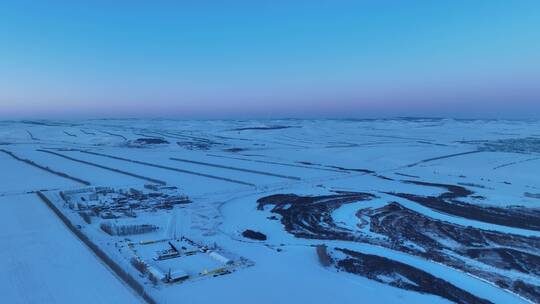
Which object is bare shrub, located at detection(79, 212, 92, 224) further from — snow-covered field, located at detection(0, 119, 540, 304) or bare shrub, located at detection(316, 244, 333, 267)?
bare shrub, located at detection(316, 244, 333, 267)

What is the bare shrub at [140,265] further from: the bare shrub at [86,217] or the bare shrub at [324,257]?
the bare shrub at [86,217]

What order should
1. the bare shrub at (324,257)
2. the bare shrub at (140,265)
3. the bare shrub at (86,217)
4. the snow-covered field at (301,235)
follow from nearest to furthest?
the snow-covered field at (301,235)
the bare shrub at (140,265)
the bare shrub at (324,257)
the bare shrub at (86,217)

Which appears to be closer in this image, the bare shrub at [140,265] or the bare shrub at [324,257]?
the bare shrub at [140,265]

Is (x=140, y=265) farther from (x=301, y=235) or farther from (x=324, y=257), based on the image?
(x=301, y=235)

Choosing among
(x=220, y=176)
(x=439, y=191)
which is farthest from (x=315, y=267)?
(x=220, y=176)

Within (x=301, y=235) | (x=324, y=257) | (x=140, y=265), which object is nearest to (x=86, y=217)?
(x=140, y=265)

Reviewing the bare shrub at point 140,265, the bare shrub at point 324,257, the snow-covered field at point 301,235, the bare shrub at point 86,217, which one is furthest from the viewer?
the bare shrub at point 86,217

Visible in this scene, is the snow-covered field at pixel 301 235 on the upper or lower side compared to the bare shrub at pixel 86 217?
lower

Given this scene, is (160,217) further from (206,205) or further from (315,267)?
(315,267)

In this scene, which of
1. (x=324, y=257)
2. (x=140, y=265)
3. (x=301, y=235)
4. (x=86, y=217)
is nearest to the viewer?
(x=140, y=265)

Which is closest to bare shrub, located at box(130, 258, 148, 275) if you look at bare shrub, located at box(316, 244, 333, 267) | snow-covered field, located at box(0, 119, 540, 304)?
snow-covered field, located at box(0, 119, 540, 304)

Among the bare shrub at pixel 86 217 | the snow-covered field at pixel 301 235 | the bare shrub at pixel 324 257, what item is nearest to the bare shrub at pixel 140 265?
the snow-covered field at pixel 301 235
